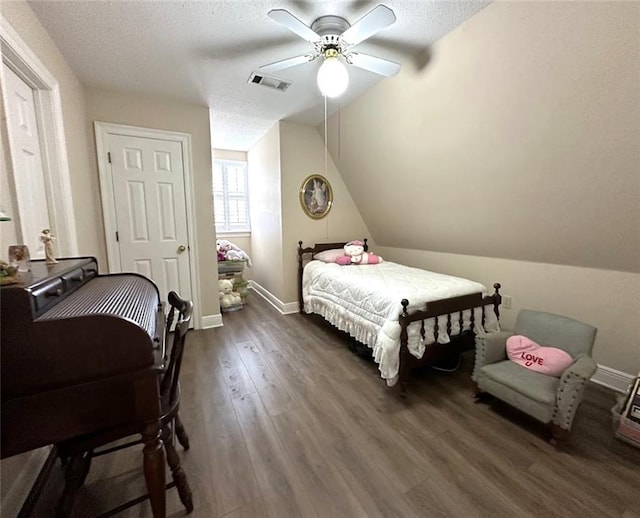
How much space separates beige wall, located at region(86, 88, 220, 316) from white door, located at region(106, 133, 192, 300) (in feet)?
0.52

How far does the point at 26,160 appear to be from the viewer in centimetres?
174

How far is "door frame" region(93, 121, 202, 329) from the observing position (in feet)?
9.38

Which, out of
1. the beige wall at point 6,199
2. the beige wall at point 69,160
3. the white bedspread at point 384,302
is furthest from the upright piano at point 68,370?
the white bedspread at point 384,302

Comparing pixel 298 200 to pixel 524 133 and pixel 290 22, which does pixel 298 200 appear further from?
pixel 524 133

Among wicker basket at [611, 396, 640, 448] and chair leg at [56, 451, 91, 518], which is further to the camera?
wicker basket at [611, 396, 640, 448]

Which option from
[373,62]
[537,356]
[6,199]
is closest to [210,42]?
[373,62]

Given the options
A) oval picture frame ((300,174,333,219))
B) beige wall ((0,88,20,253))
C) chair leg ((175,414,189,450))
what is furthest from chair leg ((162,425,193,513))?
oval picture frame ((300,174,333,219))

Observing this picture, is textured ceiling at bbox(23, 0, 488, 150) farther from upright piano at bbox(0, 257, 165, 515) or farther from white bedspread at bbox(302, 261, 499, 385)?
white bedspread at bbox(302, 261, 499, 385)

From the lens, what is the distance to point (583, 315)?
2.48m

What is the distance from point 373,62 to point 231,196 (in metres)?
3.88

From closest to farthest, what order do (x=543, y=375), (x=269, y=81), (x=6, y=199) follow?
1. (x=6, y=199)
2. (x=543, y=375)
3. (x=269, y=81)

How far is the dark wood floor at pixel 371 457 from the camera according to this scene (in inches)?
53.2

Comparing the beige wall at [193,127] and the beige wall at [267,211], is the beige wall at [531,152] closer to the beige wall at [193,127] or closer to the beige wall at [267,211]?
the beige wall at [267,211]

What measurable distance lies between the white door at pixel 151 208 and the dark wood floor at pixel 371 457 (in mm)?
1383
